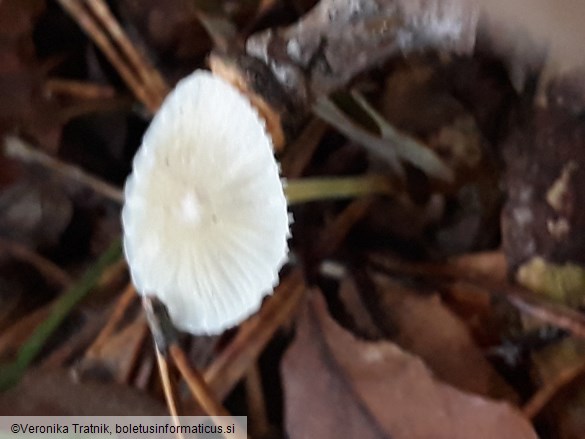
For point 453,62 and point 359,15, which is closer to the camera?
point 359,15

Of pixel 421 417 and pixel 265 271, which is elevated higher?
pixel 265 271

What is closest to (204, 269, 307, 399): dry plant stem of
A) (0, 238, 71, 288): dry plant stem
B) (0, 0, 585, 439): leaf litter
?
(0, 0, 585, 439): leaf litter

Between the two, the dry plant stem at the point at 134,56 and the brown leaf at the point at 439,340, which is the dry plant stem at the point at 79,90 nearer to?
the dry plant stem at the point at 134,56

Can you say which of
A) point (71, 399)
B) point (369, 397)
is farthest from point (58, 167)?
point (369, 397)

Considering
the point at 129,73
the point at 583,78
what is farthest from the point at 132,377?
the point at 583,78

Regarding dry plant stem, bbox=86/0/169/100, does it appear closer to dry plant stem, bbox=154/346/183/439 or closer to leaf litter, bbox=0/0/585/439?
leaf litter, bbox=0/0/585/439

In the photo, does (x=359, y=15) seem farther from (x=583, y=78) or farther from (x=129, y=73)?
(x=129, y=73)
